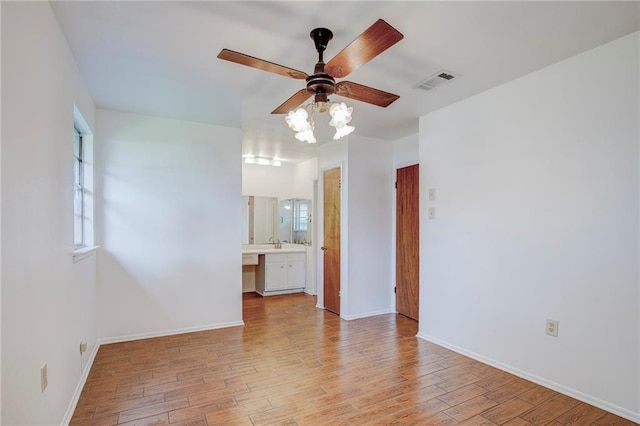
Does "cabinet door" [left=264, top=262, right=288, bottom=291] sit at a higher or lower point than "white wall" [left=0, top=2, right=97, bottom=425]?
lower

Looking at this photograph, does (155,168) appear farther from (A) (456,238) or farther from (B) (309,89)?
(A) (456,238)

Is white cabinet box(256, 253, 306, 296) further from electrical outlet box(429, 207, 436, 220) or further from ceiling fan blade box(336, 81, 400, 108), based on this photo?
ceiling fan blade box(336, 81, 400, 108)

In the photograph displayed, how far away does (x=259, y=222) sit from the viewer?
629 centimetres

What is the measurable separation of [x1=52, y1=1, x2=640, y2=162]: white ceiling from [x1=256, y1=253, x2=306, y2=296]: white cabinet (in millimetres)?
3114

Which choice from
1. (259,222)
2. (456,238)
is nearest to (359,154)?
(456,238)

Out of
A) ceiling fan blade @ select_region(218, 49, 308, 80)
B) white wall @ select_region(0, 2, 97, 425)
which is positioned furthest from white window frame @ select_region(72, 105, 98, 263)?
ceiling fan blade @ select_region(218, 49, 308, 80)

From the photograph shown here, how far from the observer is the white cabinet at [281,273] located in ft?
18.5

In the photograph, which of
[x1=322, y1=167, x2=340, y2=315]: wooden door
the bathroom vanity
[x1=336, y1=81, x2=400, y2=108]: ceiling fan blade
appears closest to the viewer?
[x1=336, y1=81, x2=400, y2=108]: ceiling fan blade

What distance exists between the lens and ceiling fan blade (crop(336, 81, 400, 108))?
208 centimetres

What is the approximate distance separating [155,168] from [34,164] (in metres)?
2.15

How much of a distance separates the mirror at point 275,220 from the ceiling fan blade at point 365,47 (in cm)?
421

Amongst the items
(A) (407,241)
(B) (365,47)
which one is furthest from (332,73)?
(A) (407,241)

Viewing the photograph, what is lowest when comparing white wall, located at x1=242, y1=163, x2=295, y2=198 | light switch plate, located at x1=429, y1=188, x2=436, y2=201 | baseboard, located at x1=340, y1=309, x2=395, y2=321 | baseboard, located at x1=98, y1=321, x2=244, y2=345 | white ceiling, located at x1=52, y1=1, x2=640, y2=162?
baseboard, located at x1=340, y1=309, x2=395, y2=321

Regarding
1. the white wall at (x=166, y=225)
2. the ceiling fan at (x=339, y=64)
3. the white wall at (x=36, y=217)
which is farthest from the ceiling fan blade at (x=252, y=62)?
the white wall at (x=166, y=225)
